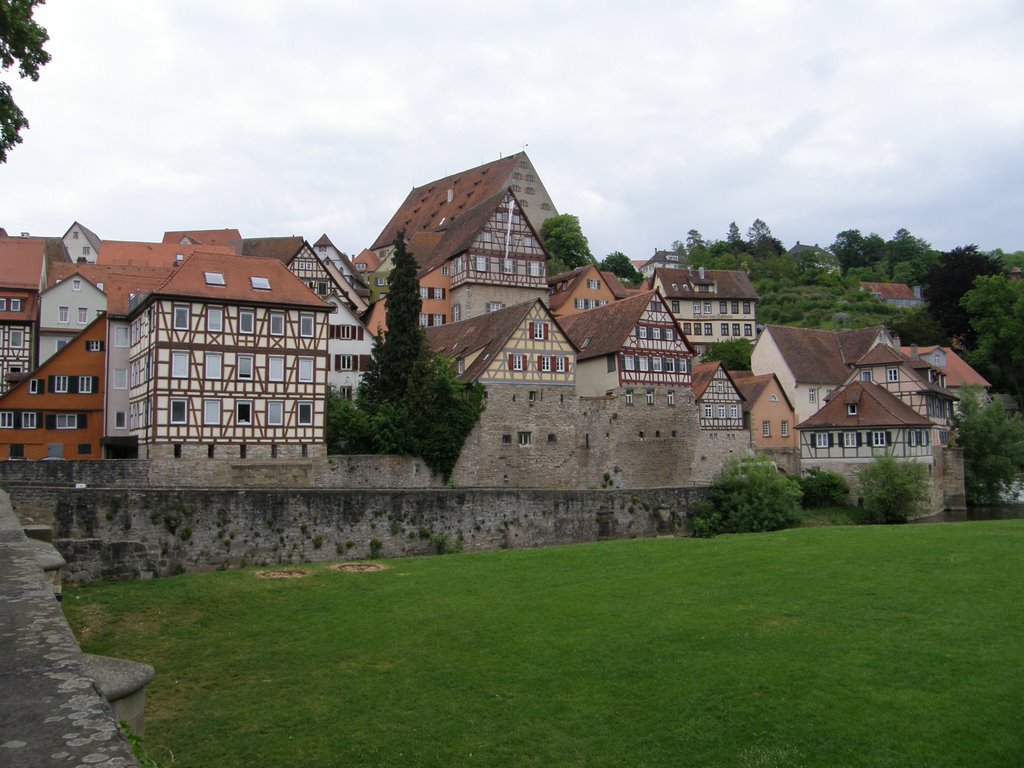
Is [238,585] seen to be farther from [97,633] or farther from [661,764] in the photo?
[661,764]

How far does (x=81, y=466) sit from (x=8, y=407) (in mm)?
9819

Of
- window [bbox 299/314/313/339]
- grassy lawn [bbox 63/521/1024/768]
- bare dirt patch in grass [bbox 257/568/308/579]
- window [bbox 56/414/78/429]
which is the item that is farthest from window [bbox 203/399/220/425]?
grassy lawn [bbox 63/521/1024/768]

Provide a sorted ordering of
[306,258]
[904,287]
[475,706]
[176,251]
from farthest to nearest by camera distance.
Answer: [904,287] → [176,251] → [306,258] → [475,706]

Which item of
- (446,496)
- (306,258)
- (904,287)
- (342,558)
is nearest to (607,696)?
(342,558)

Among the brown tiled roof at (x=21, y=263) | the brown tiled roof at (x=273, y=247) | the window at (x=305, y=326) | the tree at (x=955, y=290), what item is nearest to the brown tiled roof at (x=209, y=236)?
the brown tiled roof at (x=273, y=247)

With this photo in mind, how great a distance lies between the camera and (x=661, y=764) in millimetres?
11430

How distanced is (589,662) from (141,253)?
6486 cm

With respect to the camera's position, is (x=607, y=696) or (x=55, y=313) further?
(x=55, y=313)

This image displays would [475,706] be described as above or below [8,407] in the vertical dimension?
below

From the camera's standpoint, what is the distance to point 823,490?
157 ft

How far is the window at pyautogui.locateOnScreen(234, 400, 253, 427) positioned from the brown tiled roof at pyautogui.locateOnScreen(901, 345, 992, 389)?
47.5 m

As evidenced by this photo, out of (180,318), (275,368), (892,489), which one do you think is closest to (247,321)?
(275,368)

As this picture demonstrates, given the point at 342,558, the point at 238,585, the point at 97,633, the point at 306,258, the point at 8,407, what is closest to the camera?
the point at 97,633

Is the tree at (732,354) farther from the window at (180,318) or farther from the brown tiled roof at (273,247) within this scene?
the window at (180,318)
